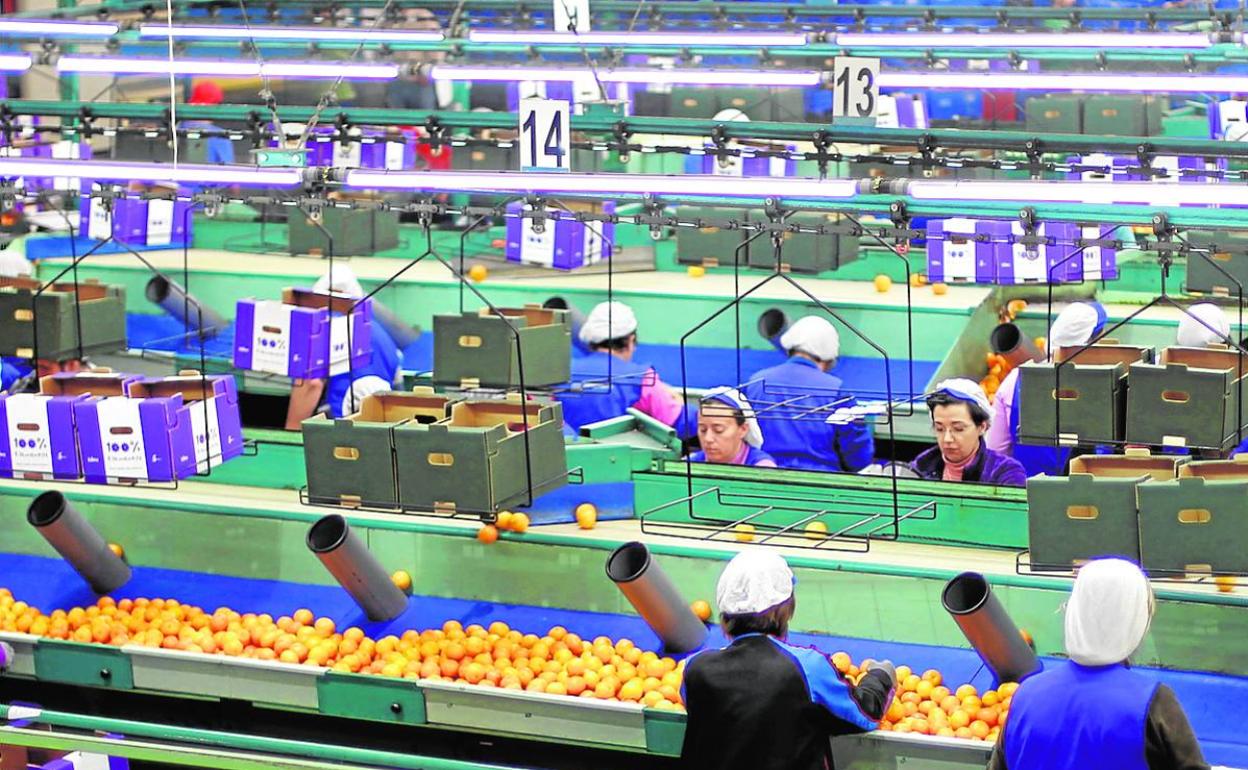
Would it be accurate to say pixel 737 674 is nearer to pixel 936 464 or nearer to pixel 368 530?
pixel 368 530

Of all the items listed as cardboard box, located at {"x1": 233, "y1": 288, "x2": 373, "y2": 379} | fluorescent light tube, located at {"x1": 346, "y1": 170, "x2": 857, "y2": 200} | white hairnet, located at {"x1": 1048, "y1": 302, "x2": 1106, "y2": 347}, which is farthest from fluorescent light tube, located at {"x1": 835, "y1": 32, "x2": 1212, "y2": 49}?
cardboard box, located at {"x1": 233, "y1": 288, "x2": 373, "y2": 379}

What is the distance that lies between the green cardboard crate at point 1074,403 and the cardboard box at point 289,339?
3.02m

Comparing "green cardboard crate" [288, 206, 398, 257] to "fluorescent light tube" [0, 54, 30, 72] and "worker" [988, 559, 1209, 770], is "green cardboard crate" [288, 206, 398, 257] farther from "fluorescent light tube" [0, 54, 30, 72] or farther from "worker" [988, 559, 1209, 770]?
"worker" [988, 559, 1209, 770]

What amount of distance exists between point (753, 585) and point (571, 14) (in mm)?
4552

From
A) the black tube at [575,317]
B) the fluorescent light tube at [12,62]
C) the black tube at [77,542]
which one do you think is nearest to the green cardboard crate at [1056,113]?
the black tube at [575,317]

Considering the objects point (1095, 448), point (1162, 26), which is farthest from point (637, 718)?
point (1162, 26)

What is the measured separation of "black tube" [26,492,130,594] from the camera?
23.6 feet

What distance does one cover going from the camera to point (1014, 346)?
958 cm

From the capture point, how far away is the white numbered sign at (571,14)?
9.04 meters

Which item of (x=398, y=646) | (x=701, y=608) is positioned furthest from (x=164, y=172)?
(x=701, y=608)

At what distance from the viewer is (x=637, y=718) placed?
236 inches

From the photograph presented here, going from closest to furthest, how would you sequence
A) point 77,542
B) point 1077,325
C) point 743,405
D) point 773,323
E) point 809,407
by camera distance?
1. point 77,542
2. point 743,405
3. point 1077,325
4. point 809,407
5. point 773,323

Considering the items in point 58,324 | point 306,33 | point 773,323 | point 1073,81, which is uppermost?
point 306,33

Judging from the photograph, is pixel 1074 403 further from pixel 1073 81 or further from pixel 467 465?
pixel 1073 81
